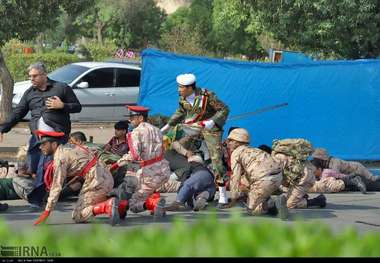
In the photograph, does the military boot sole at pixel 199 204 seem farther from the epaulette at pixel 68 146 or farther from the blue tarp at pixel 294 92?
the blue tarp at pixel 294 92

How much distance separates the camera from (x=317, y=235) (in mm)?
3482

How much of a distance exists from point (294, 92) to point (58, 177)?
5.97 meters

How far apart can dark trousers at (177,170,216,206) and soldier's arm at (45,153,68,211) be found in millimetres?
1835

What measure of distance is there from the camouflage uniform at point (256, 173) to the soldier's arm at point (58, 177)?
2.10 m

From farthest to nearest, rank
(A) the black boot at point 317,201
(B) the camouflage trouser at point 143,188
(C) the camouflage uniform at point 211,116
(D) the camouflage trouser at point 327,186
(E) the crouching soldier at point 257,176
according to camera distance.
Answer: (D) the camouflage trouser at point 327,186, (A) the black boot at point 317,201, (C) the camouflage uniform at point 211,116, (E) the crouching soldier at point 257,176, (B) the camouflage trouser at point 143,188

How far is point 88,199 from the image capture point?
864cm

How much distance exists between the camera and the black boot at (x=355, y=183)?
11.8 metres

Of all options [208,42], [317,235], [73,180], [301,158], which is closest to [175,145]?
[301,158]

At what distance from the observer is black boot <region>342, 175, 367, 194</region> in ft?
38.8

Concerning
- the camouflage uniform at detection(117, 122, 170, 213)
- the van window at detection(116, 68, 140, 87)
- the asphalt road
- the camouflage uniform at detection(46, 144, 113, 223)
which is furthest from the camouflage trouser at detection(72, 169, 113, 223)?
the van window at detection(116, 68, 140, 87)

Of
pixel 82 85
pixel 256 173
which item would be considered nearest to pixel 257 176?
pixel 256 173

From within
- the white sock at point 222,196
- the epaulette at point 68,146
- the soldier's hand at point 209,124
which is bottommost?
the white sock at point 222,196

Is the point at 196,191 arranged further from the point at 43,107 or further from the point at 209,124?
the point at 43,107

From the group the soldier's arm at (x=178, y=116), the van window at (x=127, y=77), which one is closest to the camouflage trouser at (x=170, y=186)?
the soldier's arm at (x=178, y=116)
